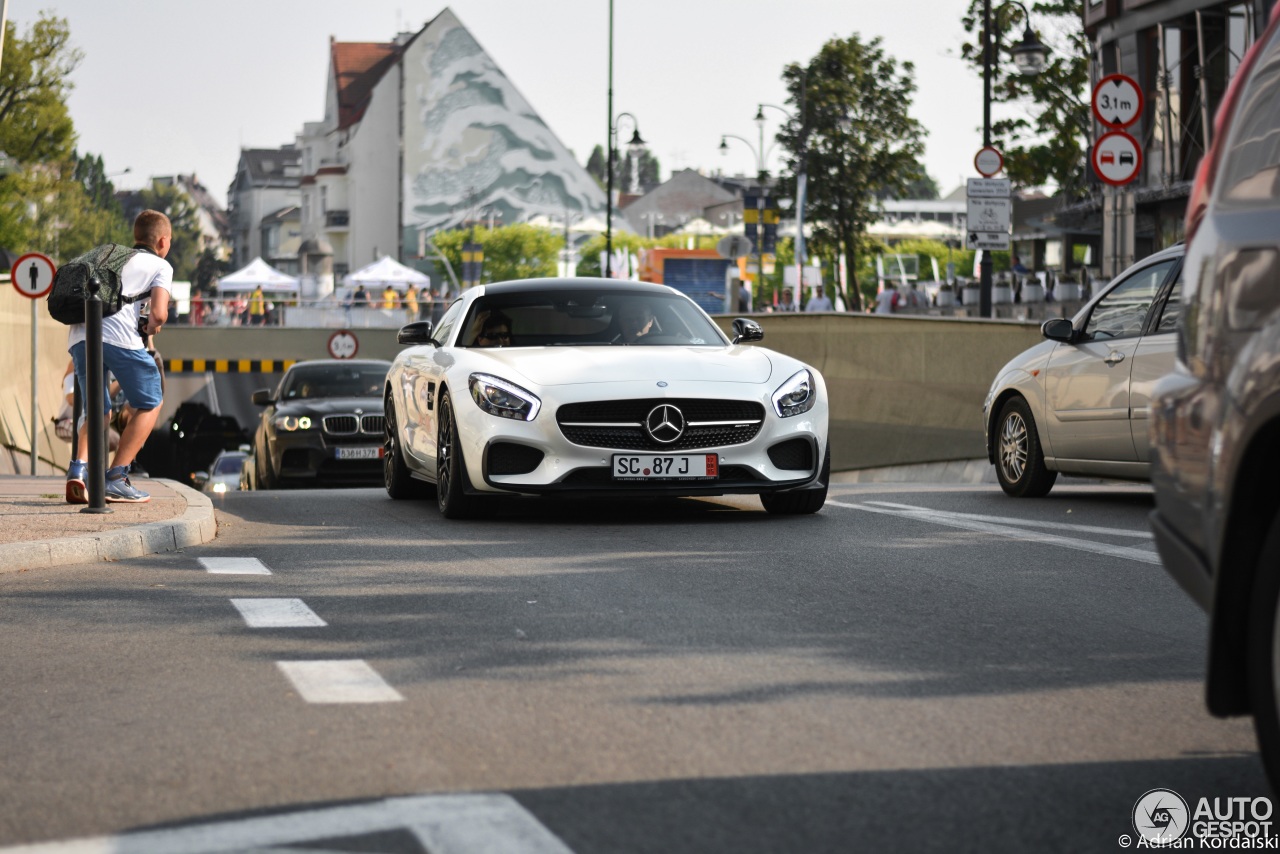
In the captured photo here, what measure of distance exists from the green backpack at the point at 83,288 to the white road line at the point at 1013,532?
4631mm

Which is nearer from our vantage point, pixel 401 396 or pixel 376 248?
pixel 401 396

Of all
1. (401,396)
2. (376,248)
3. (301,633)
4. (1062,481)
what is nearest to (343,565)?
(301,633)

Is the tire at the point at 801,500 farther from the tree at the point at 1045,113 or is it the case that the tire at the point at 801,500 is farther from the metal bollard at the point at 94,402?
the tree at the point at 1045,113

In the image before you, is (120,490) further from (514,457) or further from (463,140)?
(463,140)

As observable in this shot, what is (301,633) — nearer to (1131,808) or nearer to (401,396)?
(1131,808)

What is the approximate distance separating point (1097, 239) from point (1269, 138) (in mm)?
57680

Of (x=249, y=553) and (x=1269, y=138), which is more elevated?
(x=1269, y=138)

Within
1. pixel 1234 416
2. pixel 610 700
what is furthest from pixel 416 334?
pixel 1234 416

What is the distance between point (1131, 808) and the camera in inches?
157

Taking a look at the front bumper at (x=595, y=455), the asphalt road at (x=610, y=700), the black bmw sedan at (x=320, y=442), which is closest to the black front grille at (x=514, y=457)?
the front bumper at (x=595, y=455)

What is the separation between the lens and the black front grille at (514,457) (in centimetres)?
1037

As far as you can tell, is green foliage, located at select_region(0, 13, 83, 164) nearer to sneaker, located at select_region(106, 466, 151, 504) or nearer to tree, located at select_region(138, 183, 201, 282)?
sneaker, located at select_region(106, 466, 151, 504)

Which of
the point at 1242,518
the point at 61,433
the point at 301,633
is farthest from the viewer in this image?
the point at 61,433

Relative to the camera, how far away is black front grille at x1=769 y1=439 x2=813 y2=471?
10.7m
